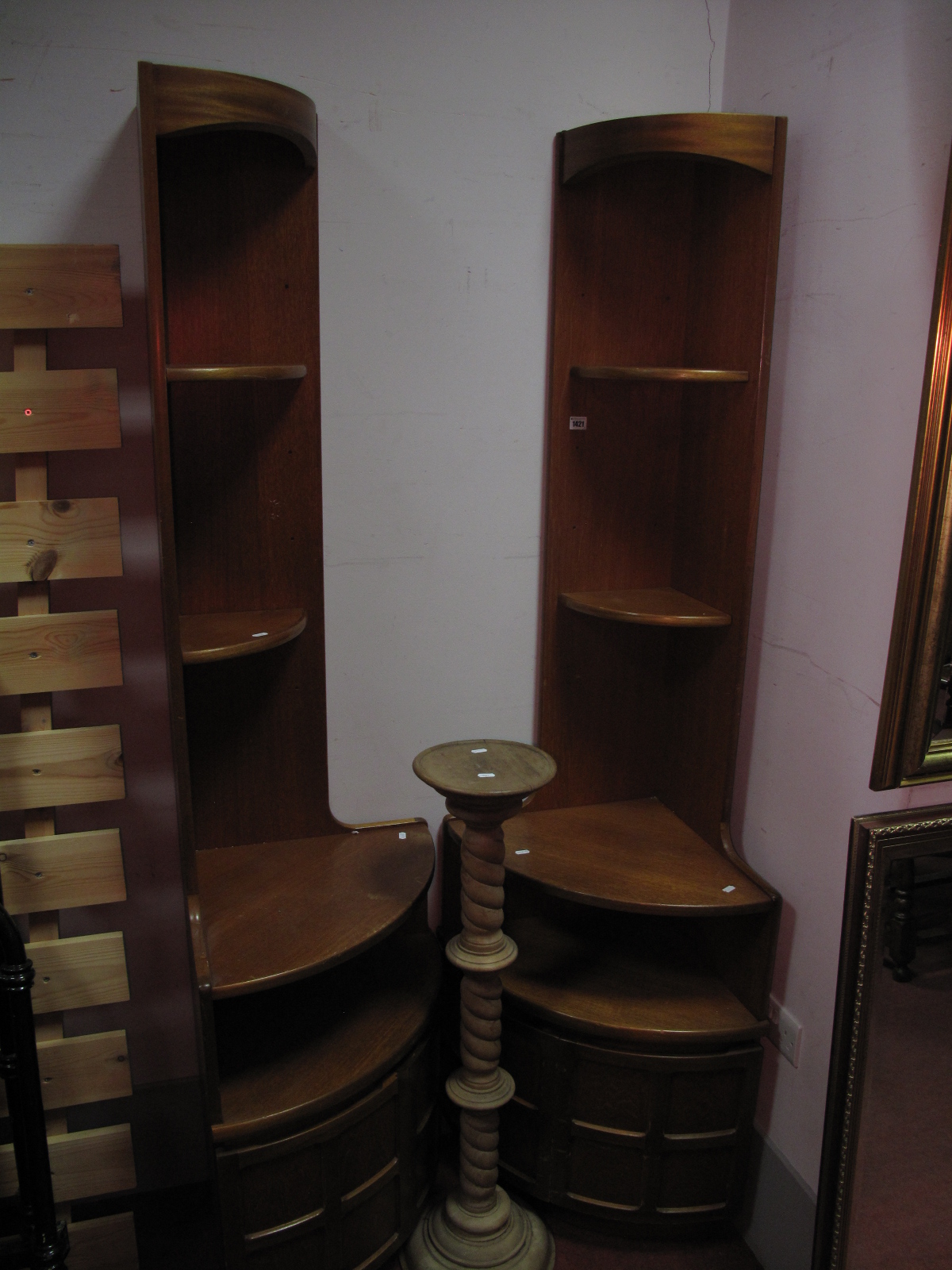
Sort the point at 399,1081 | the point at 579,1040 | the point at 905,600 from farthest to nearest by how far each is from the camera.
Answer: the point at 579,1040 → the point at 399,1081 → the point at 905,600

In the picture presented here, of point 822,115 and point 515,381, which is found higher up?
point 822,115

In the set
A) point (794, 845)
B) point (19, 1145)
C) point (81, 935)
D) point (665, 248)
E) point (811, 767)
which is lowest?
point (19, 1145)

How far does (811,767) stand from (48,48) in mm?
2046

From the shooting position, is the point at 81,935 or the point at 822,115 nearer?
the point at 822,115

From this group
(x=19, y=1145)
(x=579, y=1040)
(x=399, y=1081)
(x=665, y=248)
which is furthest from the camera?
(x=665, y=248)

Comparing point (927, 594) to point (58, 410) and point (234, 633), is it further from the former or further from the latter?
point (58, 410)

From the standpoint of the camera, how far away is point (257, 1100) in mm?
1833

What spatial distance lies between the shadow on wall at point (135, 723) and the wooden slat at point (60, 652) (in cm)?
16

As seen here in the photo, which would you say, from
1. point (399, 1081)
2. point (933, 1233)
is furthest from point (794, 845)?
point (399, 1081)

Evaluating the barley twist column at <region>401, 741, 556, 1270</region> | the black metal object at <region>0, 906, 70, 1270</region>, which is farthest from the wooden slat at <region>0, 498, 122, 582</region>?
the barley twist column at <region>401, 741, 556, 1270</region>

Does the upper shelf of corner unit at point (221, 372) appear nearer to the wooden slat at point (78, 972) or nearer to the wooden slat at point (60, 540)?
the wooden slat at point (60, 540)

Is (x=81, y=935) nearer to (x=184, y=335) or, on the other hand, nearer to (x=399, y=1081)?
(x=399, y=1081)

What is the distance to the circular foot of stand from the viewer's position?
2.05 meters

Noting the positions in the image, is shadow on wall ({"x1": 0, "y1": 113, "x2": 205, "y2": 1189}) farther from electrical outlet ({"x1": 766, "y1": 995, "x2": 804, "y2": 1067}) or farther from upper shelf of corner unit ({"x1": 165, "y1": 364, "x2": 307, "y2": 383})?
electrical outlet ({"x1": 766, "y1": 995, "x2": 804, "y2": 1067})
